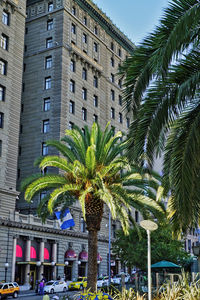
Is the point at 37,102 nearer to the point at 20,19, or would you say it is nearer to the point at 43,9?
the point at 20,19

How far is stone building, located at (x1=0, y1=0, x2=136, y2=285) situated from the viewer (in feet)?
160

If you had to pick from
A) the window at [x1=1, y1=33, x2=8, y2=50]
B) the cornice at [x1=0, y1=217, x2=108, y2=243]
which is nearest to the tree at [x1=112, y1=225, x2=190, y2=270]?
the cornice at [x1=0, y1=217, x2=108, y2=243]

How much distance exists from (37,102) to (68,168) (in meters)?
37.8

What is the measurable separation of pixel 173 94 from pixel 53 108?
48.9 m

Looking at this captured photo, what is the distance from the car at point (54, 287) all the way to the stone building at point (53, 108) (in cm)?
424

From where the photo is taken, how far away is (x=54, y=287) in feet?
146

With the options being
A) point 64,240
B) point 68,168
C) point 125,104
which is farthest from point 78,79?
point 125,104

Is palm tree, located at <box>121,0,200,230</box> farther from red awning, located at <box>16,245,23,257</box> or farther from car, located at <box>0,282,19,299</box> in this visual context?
red awning, located at <box>16,245,23,257</box>

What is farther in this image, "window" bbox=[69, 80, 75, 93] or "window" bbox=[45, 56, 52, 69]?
"window" bbox=[69, 80, 75, 93]

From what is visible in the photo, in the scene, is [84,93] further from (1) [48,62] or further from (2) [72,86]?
(1) [48,62]

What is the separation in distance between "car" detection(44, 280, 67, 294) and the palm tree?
115 feet

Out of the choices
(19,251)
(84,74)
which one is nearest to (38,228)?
(19,251)

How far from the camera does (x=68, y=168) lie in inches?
961

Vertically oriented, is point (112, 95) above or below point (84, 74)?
above
